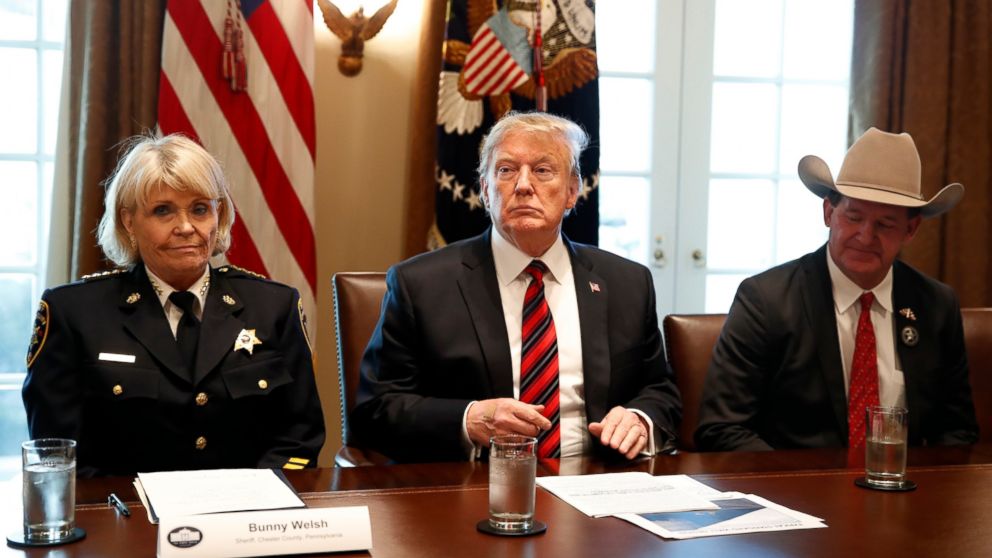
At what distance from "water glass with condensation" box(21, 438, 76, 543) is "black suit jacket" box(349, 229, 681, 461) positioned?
3.02 feet

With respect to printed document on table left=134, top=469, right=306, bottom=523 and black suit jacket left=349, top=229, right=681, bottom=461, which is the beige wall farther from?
printed document on table left=134, top=469, right=306, bottom=523

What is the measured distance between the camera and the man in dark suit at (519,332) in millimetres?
2291

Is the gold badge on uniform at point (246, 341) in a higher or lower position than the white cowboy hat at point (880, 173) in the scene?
lower

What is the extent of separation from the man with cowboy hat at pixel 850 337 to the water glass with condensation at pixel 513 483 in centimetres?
103

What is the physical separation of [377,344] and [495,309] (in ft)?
0.91

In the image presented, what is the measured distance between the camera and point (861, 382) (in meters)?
2.47

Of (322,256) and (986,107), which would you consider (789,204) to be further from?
(322,256)

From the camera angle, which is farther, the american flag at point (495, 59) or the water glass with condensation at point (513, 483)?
the american flag at point (495, 59)

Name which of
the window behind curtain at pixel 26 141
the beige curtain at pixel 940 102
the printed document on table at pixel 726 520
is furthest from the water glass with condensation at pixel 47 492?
the beige curtain at pixel 940 102

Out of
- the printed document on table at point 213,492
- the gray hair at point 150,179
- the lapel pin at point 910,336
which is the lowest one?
the printed document on table at point 213,492

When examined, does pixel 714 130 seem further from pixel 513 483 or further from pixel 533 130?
pixel 513 483

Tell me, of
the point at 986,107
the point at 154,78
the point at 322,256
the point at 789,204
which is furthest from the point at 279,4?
the point at 986,107

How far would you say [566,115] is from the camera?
359 centimetres

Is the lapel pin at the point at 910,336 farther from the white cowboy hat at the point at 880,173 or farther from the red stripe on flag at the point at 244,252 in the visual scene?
the red stripe on flag at the point at 244,252
